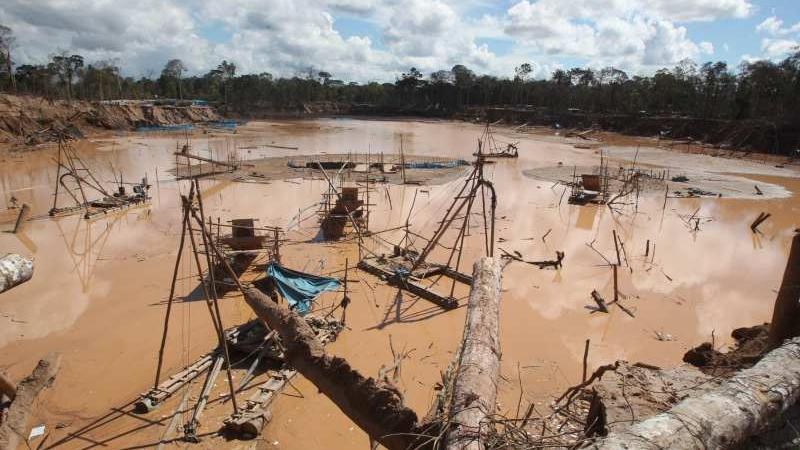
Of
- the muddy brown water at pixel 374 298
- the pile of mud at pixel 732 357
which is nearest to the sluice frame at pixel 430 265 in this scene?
the muddy brown water at pixel 374 298

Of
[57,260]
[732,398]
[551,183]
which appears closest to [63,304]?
[57,260]

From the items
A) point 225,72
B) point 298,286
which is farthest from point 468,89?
point 298,286

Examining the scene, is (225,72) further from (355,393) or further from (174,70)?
(355,393)

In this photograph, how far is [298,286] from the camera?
9.11m

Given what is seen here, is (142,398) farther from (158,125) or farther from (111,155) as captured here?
(158,125)

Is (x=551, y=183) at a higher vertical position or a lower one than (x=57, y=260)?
higher

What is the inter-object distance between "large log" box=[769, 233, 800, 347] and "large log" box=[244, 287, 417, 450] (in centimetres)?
456

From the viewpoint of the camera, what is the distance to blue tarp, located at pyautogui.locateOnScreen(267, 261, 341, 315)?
8.72 metres

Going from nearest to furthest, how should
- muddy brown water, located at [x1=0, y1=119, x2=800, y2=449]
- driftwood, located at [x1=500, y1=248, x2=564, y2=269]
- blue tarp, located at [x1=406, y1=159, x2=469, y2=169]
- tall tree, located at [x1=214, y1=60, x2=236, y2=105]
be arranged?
muddy brown water, located at [x1=0, y1=119, x2=800, y2=449]
driftwood, located at [x1=500, y1=248, x2=564, y2=269]
blue tarp, located at [x1=406, y1=159, x2=469, y2=169]
tall tree, located at [x1=214, y1=60, x2=236, y2=105]

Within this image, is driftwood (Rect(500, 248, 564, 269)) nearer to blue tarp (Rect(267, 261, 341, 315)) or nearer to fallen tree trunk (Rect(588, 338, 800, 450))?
blue tarp (Rect(267, 261, 341, 315))

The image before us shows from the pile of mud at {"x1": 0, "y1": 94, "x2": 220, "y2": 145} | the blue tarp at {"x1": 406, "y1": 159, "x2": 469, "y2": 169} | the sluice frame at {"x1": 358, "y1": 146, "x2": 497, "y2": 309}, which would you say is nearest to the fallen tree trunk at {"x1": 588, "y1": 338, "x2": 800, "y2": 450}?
the sluice frame at {"x1": 358, "y1": 146, "x2": 497, "y2": 309}

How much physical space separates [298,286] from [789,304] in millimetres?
7400

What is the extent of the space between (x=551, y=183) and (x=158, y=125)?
117 feet

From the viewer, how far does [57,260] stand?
38.4 feet
